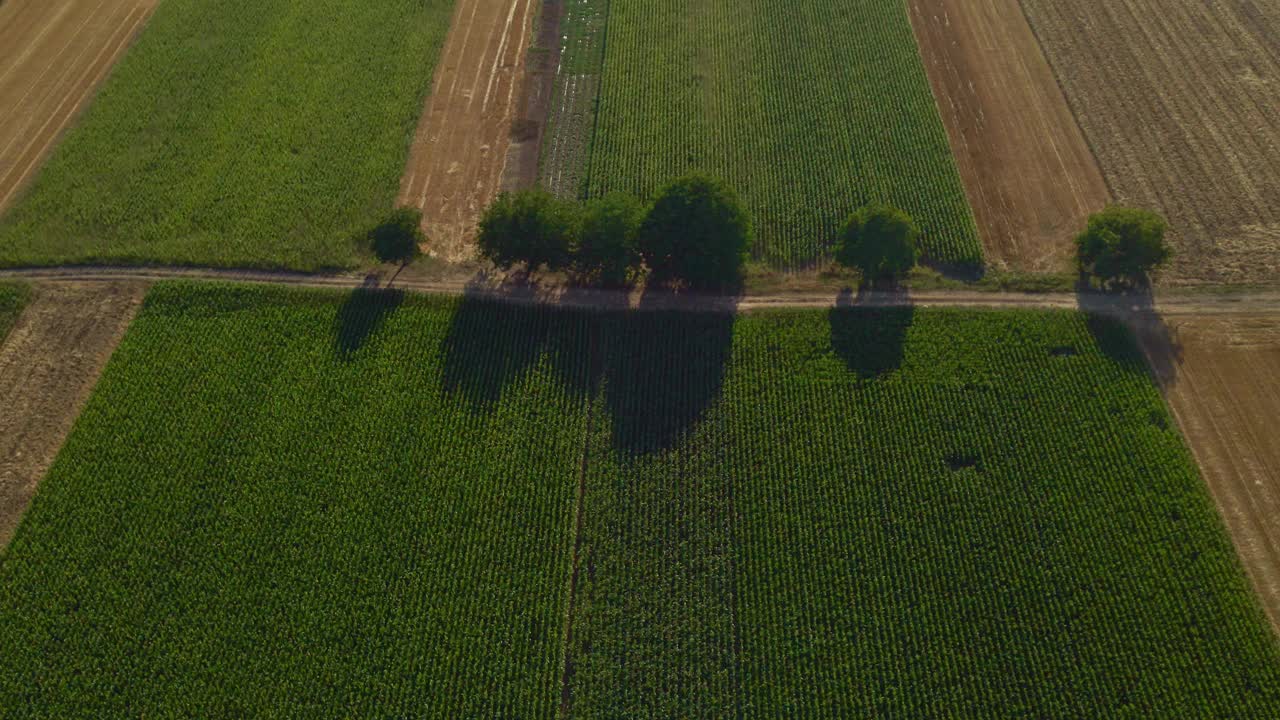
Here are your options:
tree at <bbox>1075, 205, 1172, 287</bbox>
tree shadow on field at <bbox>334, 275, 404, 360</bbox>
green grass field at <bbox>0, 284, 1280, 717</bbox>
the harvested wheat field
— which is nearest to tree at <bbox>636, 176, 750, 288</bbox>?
green grass field at <bbox>0, 284, 1280, 717</bbox>

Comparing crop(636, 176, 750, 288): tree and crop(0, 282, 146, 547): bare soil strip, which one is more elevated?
crop(636, 176, 750, 288): tree

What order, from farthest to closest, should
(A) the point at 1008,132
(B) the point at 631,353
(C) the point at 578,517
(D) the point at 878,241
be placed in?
(A) the point at 1008,132 < (D) the point at 878,241 < (B) the point at 631,353 < (C) the point at 578,517

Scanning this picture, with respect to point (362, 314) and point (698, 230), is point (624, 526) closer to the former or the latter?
point (698, 230)

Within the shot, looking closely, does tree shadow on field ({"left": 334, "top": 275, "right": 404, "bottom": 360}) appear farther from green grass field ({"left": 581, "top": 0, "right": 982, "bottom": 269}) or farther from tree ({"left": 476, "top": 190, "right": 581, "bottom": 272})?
green grass field ({"left": 581, "top": 0, "right": 982, "bottom": 269})

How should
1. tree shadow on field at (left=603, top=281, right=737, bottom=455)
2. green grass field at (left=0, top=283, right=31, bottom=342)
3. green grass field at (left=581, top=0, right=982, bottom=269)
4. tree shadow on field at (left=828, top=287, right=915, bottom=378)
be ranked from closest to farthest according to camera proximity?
1. tree shadow on field at (left=603, top=281, right=737, bottom=455)
2. tree shadow on field at (left=828, top=287, right=915, bottom=378)
3. green grass field at (left=0, top=283, right=31, bottom=342)
4. green grass field at (left=581, top=0, right=982, bottom=269)

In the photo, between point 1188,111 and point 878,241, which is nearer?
point 878,241

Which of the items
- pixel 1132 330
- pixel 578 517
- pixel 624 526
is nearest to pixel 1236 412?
pixel 1132 330
